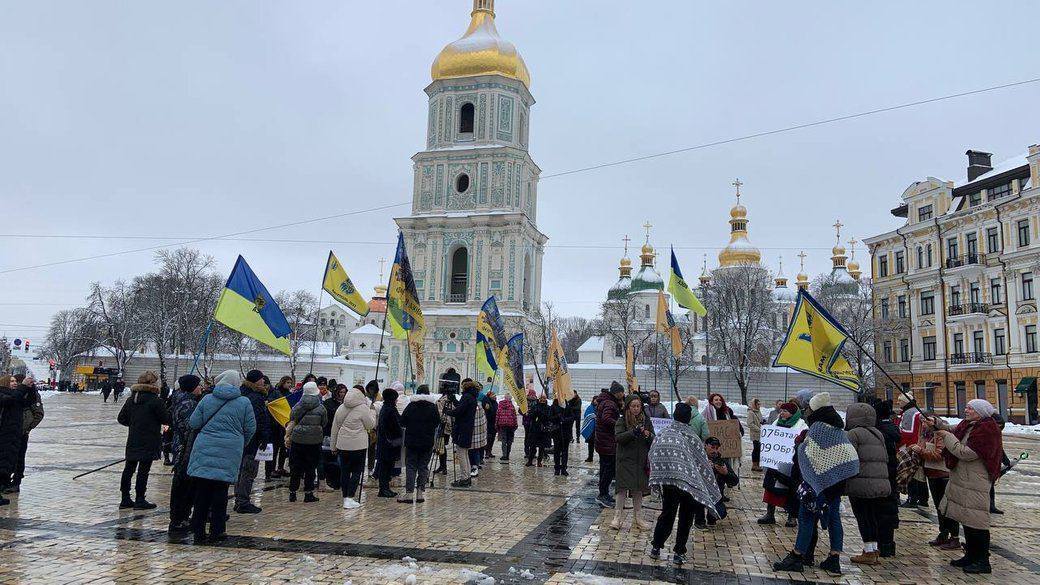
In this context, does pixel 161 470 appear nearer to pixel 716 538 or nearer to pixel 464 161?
pixel 716 538

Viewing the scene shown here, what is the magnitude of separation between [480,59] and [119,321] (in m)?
43.6

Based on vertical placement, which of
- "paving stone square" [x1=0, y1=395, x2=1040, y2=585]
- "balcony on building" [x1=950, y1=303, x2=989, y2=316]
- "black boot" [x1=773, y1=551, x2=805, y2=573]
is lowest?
"paving stone square" [x1=0, y1=395, x2=1040, y2=585]

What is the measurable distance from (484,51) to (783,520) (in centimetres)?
4345

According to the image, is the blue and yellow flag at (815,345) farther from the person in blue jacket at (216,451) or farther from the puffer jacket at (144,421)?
the puffer jacket at (144,421)

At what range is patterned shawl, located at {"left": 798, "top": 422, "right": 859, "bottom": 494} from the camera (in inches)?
282

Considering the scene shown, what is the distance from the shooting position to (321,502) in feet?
34.1

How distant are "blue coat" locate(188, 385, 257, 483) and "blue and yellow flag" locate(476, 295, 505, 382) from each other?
26.5 ft

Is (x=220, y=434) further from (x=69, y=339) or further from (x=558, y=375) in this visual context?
(x=69, y=339)

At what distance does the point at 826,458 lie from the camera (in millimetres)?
7242

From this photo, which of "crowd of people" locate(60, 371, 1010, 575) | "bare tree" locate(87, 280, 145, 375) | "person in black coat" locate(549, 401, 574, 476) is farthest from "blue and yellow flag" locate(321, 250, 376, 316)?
"bare tree" locate(87, 280, 145, 375)

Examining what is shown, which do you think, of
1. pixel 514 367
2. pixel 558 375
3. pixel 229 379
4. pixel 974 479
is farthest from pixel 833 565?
pixel 558 375

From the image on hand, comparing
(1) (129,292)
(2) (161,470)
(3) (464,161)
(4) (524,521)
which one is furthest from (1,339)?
(4) (524,521)

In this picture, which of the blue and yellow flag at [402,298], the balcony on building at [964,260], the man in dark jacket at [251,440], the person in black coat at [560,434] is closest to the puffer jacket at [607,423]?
the person in black coat at [560,434]

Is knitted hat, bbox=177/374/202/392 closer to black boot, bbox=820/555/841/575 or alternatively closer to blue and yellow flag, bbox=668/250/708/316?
black boot, bbox=820/555/841/575
